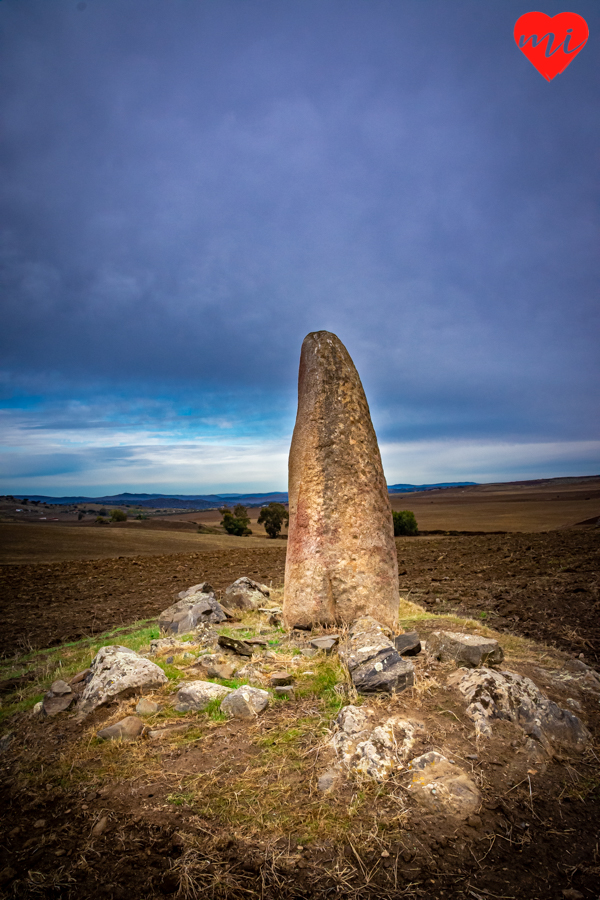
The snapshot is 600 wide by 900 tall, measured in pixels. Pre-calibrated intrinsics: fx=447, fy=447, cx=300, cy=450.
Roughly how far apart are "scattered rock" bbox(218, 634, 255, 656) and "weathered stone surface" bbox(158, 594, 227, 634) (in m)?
1.88

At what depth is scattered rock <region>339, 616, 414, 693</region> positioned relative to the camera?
490 cm

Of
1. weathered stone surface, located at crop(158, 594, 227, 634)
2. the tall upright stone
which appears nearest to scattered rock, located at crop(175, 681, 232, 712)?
the tall upright stone

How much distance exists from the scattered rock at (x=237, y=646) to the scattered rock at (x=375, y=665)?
1626 millimetres

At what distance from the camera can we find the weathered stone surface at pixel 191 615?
8570mm

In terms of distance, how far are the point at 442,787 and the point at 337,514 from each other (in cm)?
445

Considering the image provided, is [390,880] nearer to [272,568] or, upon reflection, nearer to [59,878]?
[59,878]

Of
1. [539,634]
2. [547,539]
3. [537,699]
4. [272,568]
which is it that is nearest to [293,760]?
[537,699]

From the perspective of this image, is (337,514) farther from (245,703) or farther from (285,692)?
(245,703)

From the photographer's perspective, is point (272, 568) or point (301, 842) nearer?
point (301, 842)

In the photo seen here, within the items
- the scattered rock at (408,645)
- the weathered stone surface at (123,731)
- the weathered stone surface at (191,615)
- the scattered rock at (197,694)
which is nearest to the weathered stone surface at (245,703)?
the scattered rock at (197,694)

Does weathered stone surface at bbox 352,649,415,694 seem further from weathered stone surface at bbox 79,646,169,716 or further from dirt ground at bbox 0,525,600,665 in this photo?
dirt ground at bbox 0,525,600,665

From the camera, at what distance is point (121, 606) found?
44.0 ft

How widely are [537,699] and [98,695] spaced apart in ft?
15.9

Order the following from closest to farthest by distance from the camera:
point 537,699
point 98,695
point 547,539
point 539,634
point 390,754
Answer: point 390,754 < point 537,699 < point 98,695 < point 539,634 < point 547,539
